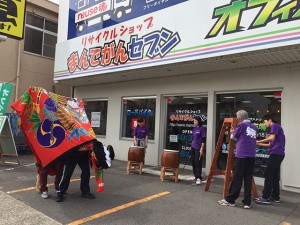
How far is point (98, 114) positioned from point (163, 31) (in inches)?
221

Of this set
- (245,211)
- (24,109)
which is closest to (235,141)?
(245,211)

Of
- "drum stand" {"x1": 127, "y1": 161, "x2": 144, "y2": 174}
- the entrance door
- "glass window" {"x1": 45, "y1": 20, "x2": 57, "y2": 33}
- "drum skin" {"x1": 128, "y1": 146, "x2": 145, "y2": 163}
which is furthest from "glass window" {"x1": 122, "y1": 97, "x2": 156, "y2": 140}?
"glass window" {"x1": 45, "y1": 20, "x2": 57, "y2": 33}

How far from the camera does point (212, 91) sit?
8.60 meters

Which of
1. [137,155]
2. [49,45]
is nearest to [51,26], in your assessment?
[49,45]

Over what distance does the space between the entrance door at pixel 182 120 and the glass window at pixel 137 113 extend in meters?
0.64

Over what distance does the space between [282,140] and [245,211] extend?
1.65 m

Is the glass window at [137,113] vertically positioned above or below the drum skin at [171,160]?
above

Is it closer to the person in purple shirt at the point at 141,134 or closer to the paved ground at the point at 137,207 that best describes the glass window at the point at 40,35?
Answer: the person in purple shirt at the point at 141,134

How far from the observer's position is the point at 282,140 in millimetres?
5938

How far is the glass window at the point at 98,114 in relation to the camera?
40.2ft

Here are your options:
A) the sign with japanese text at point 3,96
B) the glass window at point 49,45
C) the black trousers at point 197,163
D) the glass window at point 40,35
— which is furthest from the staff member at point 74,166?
the glass window at point 49,45

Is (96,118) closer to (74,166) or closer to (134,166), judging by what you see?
(134,166)

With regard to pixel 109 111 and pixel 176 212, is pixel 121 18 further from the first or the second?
pixel 176 212

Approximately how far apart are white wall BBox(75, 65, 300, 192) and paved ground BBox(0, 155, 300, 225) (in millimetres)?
1211
